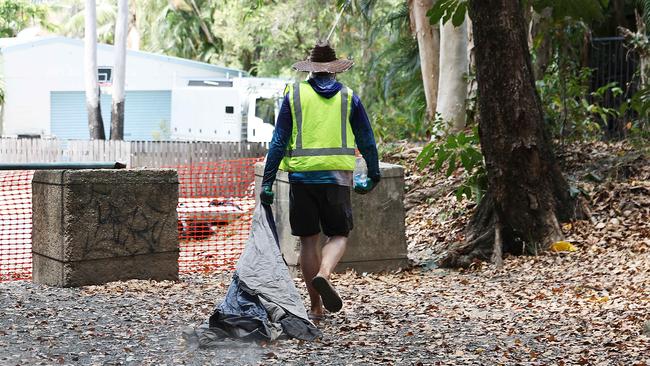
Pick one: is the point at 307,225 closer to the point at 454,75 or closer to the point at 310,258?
the point at 310,258

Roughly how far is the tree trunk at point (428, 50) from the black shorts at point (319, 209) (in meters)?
12.1

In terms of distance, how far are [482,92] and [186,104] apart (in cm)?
2632


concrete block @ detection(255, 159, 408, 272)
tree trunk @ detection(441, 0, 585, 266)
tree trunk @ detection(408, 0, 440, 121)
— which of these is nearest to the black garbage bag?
concrete block @ detection(255, 159, 408, 272)

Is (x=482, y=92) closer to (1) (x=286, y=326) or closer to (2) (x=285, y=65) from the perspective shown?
(1) (x=286, y=326)

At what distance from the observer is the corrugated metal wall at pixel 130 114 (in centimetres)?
4044

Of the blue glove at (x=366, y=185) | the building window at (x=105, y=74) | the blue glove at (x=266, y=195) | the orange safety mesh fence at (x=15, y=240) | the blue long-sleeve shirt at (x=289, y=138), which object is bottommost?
the orange safety mesh fence at (x=15, y=240)

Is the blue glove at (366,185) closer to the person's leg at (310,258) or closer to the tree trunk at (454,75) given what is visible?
the person's leg at (310,258)

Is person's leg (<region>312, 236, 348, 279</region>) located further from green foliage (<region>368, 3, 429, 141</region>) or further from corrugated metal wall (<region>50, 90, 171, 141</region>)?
corrugated metal wall (<region>50, 90, 171, 141</region>)

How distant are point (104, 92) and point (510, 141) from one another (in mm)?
33280

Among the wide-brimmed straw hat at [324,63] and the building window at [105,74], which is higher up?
the building window at [105,74]

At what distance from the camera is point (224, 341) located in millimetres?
6586

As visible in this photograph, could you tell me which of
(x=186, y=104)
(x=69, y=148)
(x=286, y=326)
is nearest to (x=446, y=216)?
(x=286, y=326)

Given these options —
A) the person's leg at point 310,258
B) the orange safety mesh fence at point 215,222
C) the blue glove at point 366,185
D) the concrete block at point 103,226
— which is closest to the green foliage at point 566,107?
the orange safety mesh fence at point 215,222

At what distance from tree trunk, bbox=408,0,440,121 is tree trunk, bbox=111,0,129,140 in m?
16.9
